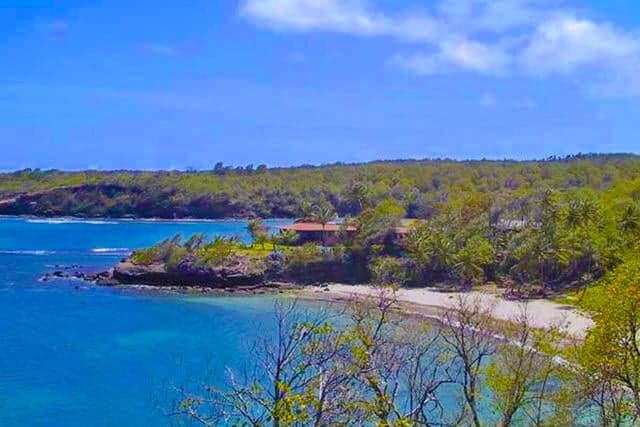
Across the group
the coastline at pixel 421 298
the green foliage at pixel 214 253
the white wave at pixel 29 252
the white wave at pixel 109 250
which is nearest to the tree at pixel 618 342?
the coastline at pixel 421 298

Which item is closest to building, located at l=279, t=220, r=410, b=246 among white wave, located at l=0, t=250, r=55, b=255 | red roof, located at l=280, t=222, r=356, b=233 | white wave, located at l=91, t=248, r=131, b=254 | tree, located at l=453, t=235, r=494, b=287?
red roof, located at l=280, t=222, r=356, b=233

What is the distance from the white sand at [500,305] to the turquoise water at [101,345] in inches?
419

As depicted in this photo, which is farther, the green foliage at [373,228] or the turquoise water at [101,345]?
the green foliage at [373,228]

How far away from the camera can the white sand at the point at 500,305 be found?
56.2 metres

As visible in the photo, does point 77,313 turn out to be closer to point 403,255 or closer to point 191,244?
point 191,244

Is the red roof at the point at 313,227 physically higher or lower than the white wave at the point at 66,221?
higher

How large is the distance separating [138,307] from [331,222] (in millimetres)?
46421

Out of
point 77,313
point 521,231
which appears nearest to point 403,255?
point 521,231

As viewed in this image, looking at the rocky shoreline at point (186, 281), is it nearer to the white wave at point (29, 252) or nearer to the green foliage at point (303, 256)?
the green foliage at point (303, 256)

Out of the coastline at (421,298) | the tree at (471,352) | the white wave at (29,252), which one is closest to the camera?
the tree at (471,352)

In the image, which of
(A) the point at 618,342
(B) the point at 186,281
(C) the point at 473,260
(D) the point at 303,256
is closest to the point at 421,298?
(C) the point at 473,260

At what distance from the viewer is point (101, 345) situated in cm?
5544

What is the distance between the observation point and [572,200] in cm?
8300

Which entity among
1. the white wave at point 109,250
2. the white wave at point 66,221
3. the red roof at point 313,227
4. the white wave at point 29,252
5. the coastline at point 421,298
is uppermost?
the red roof at point 313,227
